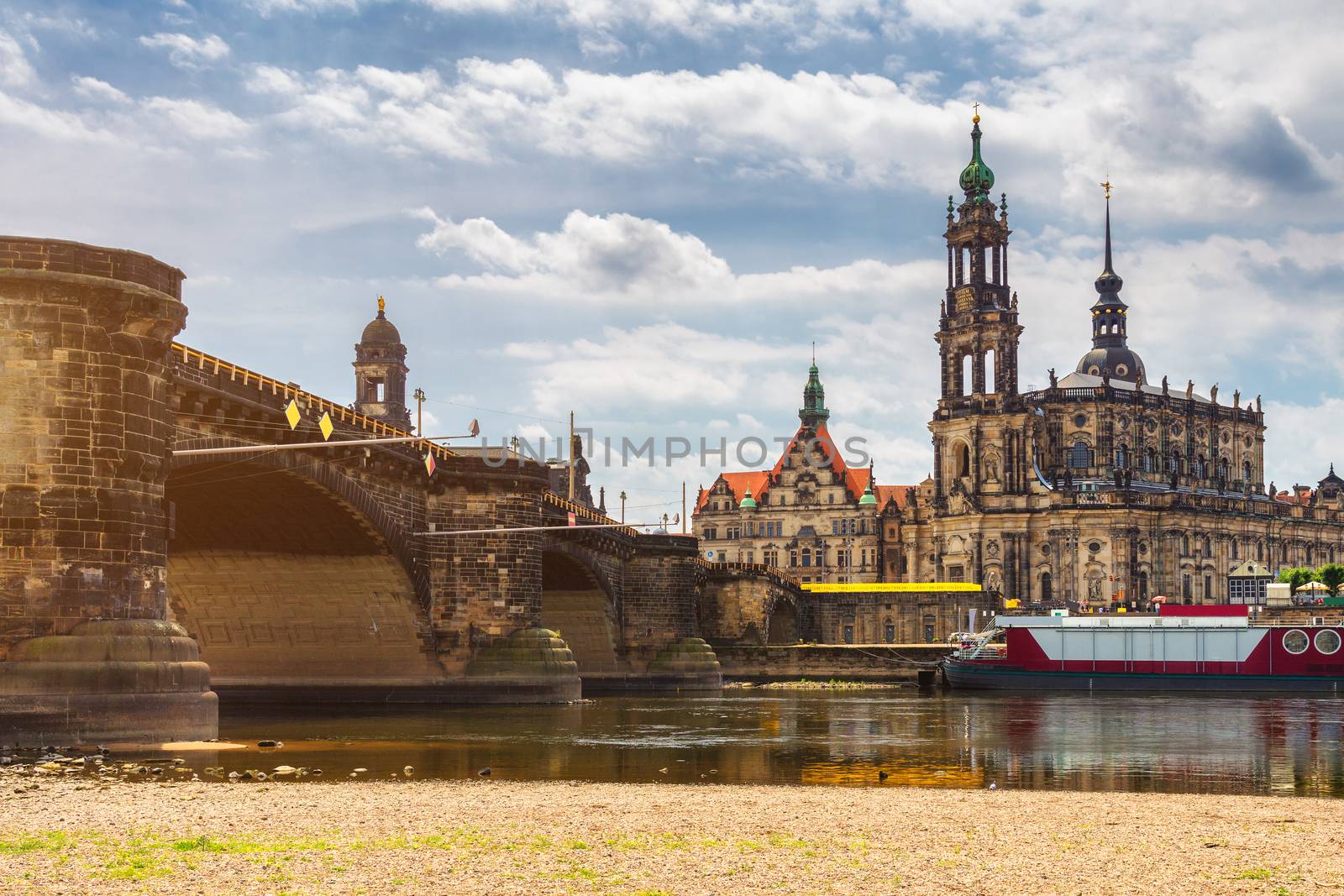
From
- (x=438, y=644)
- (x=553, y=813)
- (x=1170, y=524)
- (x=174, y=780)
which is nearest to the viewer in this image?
(x=553, y=813)

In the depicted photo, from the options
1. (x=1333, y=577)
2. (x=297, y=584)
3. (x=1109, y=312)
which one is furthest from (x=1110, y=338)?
(x=297, y=584)

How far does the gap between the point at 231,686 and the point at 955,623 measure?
78798 mm

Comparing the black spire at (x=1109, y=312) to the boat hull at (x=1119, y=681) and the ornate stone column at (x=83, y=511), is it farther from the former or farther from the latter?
the ornate stone column at (x=83, y=511)

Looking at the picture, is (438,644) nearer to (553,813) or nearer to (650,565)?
(650,565)

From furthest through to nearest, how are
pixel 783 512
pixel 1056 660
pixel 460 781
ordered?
pixel 783 512, pixel 1056 660, pixel 460 781

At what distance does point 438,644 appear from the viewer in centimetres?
5625

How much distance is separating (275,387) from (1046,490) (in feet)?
354

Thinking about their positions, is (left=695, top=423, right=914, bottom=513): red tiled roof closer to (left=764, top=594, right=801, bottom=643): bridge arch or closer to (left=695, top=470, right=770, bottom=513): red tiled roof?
(left=695, top=470, right=770, bottom=513): red tiled roof

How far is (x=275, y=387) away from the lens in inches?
1668

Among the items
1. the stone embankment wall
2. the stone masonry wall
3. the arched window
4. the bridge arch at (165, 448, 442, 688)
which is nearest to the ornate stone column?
the stone masonry wall

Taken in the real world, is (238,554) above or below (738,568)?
below

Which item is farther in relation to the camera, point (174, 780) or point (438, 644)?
point (438, 644)

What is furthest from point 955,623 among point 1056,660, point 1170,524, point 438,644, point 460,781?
point 460,781

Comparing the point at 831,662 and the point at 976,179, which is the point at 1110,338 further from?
the point at 831,662
